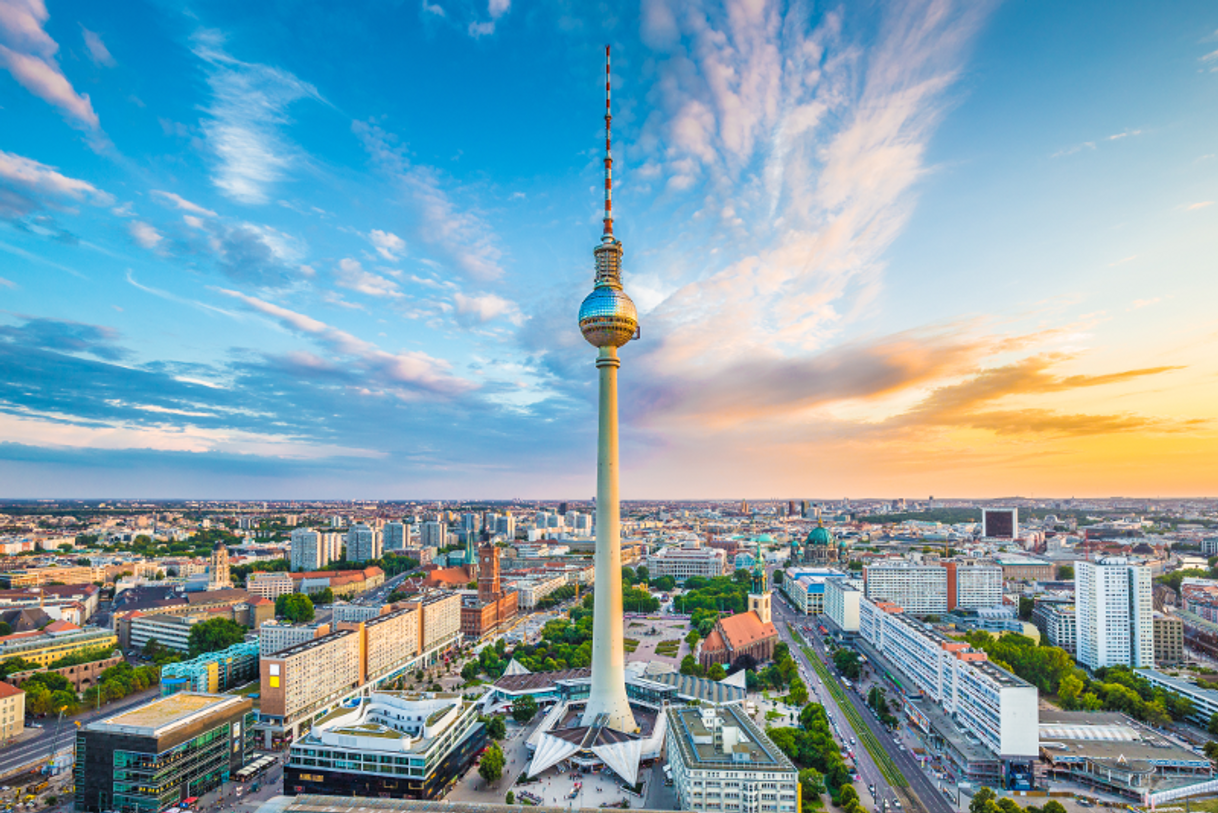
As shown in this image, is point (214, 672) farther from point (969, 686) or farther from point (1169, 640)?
point (1169, 640)

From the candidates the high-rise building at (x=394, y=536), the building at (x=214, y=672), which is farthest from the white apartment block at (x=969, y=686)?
the high-rise building at (x=394, y=536)

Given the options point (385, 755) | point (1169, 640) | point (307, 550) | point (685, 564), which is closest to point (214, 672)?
point (385, 755)

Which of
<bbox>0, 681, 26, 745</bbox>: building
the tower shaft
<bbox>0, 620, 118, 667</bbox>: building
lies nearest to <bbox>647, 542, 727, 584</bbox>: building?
the tower shaft

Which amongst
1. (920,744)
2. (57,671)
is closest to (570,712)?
(920,744)

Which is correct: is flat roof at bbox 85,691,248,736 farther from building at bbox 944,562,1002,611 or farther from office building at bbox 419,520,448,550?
office building at bbox 419,520,448,550

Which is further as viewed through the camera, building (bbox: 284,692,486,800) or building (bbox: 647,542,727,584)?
building (bbox: 647,542,727,584)

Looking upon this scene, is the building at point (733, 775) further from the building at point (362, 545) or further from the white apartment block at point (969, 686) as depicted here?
the building at point (362, 545)

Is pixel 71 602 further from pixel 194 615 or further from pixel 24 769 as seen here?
pixel 24 769
